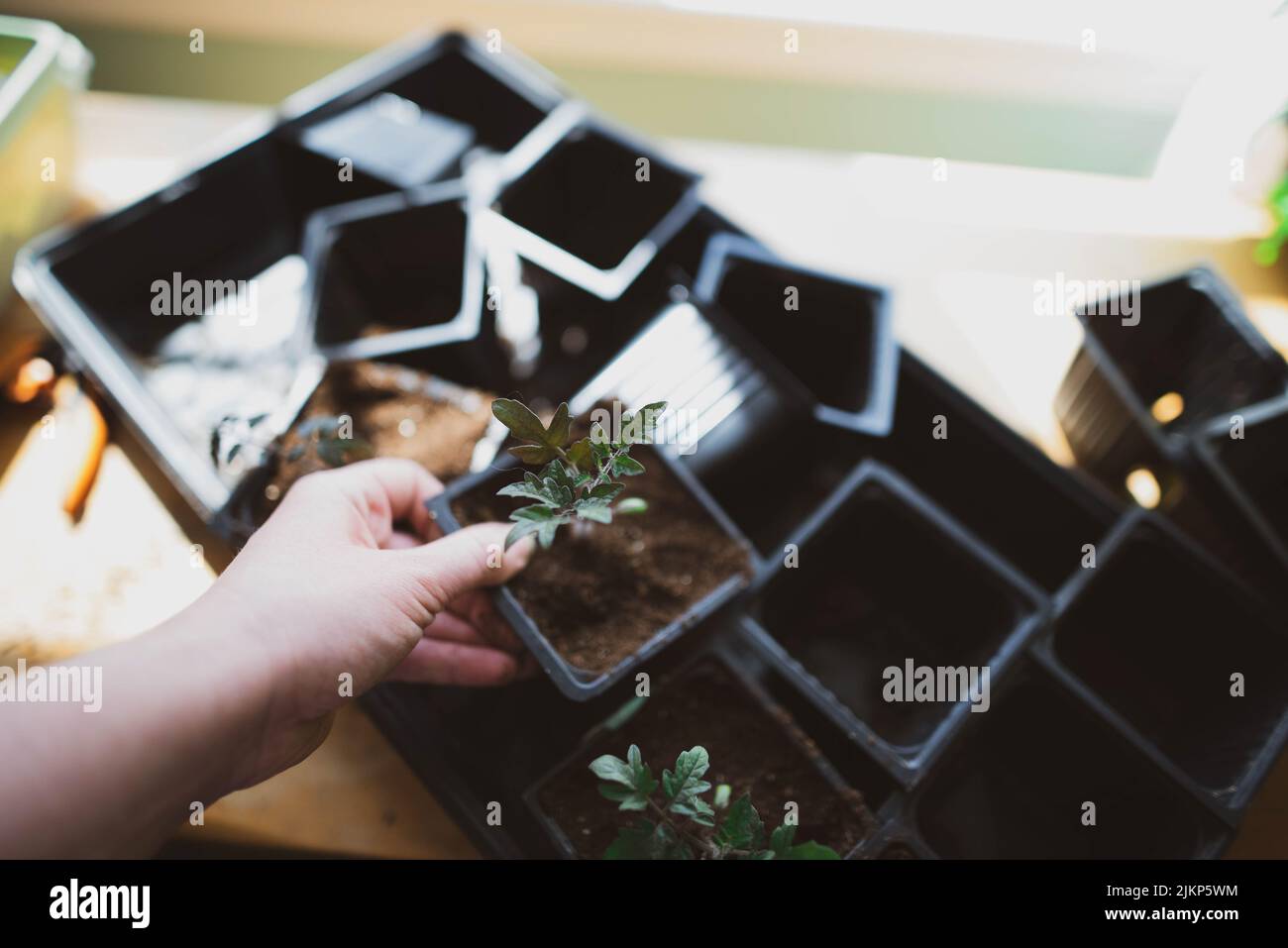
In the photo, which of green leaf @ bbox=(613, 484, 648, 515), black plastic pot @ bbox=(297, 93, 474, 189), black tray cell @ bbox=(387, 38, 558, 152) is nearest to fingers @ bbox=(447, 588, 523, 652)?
green leaf @ bbox=(613, 484, 648, 515)

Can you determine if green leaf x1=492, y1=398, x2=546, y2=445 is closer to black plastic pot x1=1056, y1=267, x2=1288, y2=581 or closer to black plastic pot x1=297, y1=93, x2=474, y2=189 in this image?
black plastic pot x1=297, y1=93, x2=474, y2=189

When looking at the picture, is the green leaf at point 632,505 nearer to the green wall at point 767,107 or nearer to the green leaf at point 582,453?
the green leaf at point 582,453

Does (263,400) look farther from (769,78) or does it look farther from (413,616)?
(769,78)

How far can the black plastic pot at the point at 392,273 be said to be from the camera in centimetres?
115

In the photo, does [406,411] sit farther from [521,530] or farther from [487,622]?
[521,530]

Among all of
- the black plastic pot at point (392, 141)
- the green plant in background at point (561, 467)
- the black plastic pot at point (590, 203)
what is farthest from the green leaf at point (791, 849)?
the black plastic pot at point (392, 141)

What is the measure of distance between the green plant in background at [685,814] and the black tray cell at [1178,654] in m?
0.54

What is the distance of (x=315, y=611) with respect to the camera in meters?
0.73

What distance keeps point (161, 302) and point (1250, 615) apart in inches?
66.8

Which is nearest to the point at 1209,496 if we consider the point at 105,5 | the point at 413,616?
the point at 413,616

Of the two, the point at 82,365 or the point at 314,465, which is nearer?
the point at 314,465

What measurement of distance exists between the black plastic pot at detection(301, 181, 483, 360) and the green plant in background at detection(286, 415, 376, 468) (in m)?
0.14

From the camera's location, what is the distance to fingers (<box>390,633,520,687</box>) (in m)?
0.96

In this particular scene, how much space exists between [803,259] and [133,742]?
135 centimetres
